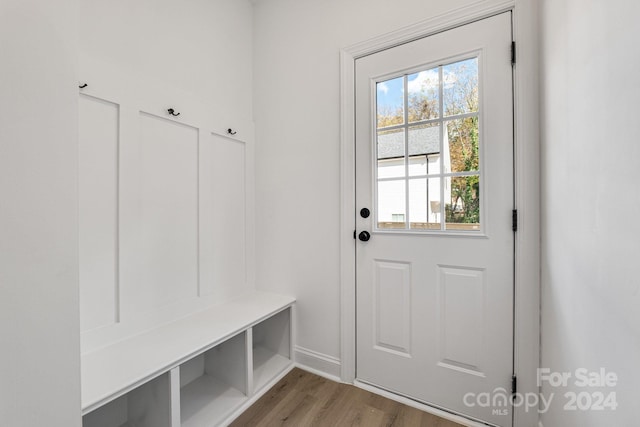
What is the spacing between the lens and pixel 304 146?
189cm

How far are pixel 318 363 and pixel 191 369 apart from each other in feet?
2.66

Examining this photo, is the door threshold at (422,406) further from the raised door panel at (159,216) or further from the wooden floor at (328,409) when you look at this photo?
the raised door panel at (159,216)

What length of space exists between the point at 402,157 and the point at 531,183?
63 cm

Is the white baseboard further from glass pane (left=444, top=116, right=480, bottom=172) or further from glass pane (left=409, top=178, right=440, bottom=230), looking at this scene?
glass pane (left=444, top=116, right=480, bottom=172)

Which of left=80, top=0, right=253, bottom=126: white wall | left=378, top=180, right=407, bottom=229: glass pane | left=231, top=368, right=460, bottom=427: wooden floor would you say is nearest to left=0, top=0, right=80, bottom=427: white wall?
left=80, top=0, right=253, bottom=126: white wall

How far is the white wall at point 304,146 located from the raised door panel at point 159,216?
0.54 m

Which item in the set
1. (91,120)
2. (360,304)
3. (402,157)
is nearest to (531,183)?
(402,157)

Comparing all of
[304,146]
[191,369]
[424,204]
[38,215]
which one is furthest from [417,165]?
[191,369]

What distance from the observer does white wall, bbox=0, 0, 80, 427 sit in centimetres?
65

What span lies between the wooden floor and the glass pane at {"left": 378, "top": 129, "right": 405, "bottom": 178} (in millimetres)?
1319

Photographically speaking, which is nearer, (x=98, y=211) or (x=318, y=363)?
(x=98, y=211)

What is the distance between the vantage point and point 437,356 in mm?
1488

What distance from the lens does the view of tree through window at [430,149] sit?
1.42 m

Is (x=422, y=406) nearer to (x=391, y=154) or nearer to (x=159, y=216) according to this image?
(x=391, y=154)
